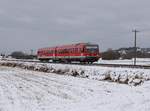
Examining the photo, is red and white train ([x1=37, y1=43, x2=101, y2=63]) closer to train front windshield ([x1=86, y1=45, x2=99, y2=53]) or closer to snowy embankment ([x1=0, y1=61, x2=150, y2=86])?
train front windshield ([x1=86, y1=45, x2=99, y2=53])

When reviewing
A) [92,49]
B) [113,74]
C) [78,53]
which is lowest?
[113,74]

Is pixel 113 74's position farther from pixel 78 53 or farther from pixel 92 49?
pixel 78 53

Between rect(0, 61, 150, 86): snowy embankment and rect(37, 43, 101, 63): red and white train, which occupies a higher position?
rect(37, 43, 101, 63): red and white train

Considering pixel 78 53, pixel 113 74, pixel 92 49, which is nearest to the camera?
pixel 113 74

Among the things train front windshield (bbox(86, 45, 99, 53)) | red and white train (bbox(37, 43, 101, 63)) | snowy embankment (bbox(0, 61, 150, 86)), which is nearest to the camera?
snowy embankment (bbox(0, 61, 150, 86))

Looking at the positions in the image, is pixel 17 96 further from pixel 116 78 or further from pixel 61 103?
pixel 116 78

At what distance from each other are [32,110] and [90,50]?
3719 cm

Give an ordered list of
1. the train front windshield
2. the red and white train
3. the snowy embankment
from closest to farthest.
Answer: the snowy embankment
the red and white train
the train front windshield

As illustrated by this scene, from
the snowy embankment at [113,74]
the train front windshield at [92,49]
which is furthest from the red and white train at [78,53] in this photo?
the snowy embankment at [113,74]

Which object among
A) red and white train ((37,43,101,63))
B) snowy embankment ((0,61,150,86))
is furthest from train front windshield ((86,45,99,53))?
snowy embankment ((0,61,150,86))

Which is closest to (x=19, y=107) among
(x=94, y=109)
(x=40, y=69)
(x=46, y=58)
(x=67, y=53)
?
(x=94, y=109)

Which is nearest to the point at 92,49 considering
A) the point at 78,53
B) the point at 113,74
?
the point at 78,53

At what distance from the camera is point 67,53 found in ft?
181

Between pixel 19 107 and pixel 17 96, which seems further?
pixel 17 96
